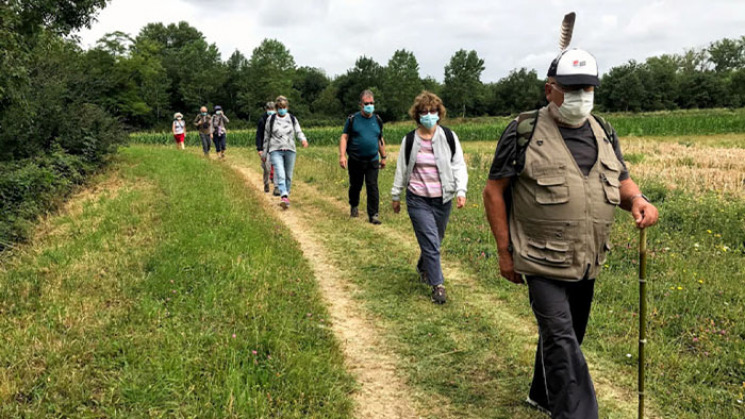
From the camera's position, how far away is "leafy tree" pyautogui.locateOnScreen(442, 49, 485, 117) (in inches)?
3024

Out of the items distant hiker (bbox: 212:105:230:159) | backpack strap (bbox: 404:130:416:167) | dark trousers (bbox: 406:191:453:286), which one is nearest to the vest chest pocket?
dark trousers (bbox: 406:191:453:286)

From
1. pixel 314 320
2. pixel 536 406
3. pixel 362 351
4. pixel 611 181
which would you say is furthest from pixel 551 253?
pixel 314 320

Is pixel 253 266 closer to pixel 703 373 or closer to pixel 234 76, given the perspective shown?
pixel 703 373

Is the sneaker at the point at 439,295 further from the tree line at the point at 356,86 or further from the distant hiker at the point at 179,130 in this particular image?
the tree line at the point at 356,86

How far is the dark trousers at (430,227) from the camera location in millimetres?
5488

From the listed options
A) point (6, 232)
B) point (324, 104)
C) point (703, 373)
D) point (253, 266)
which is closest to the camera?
point (703, 373)

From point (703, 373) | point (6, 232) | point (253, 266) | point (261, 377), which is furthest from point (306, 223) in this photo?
point (703, 373)

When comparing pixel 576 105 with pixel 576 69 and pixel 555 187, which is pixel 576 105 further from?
pixel 555 187

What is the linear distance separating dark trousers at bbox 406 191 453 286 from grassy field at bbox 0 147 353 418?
124 cm

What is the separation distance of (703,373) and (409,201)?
10.2ft

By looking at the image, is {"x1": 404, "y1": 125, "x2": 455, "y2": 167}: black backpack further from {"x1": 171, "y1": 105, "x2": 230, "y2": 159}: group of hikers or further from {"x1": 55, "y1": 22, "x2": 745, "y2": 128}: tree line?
{"x1": 55, "y1": 22, "x2": 745, "y2": 128}: tree line

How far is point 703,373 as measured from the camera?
3.94 meters

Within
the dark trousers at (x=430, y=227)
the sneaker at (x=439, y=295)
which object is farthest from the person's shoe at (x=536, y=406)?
the dark trousers at (x=430, y=227)

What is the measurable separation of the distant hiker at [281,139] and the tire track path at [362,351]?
3.06m
